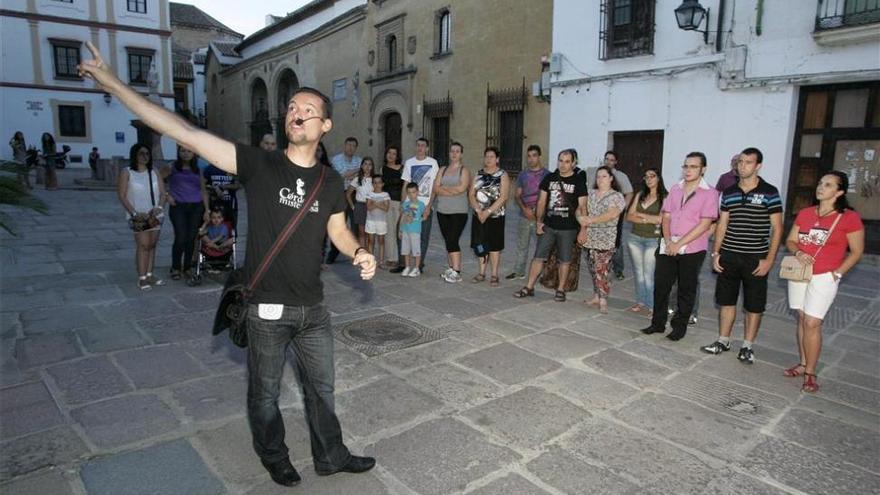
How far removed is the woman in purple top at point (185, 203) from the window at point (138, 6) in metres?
29.8

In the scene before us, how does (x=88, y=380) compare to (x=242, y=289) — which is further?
(x=88, y=380)

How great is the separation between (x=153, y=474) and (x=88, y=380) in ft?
4.90

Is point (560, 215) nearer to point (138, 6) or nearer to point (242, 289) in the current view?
point (242, 289)

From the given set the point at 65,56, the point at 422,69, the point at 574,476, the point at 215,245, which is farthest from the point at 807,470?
A: the point at 65,56

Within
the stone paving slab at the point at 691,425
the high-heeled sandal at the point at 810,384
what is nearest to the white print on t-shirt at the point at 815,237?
the high-heeled sandal at the point at 810,384

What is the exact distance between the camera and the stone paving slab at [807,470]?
2.85m

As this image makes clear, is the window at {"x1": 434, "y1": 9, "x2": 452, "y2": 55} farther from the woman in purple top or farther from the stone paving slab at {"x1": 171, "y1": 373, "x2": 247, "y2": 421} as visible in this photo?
the stone paving slab at {"x1": 171, "y1": 373, "x2": 247, "y2": 421}

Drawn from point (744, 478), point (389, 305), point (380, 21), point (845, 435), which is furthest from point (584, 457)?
point (380, 21)

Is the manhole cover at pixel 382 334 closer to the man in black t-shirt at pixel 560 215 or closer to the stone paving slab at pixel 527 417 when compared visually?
the stone paving slab at pixel 527 417

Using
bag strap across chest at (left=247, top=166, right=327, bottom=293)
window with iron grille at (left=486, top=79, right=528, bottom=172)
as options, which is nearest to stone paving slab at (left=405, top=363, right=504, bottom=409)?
bag strap across chest at (left=247, top=166, right=327, bottom=293)

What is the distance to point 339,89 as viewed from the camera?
2306 centimetres

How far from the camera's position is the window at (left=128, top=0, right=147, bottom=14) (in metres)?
30.7

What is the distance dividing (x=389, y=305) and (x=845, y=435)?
160 inches

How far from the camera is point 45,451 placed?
2975mm
